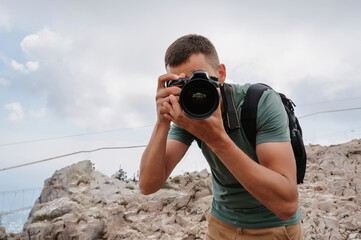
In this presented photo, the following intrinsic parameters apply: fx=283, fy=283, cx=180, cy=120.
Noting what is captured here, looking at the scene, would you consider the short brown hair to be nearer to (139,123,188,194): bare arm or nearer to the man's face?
the man's face

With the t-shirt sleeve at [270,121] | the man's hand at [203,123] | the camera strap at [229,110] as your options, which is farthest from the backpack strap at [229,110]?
the man's hand at [203,123]

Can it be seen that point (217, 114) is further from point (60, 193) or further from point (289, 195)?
point (60, 193)

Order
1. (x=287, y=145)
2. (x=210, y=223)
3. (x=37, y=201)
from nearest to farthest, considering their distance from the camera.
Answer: (x=287, y=145) < (x=210, y=223) < (x=37, y=201)

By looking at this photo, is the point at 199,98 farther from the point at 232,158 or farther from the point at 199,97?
the point at 232,158

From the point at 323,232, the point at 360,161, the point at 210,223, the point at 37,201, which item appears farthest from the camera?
the point at 360,161

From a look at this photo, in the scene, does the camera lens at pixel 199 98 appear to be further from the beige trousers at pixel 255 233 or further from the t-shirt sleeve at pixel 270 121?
the beige trousers at pixel 255 233

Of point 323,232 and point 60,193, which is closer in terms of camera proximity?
point 323,232

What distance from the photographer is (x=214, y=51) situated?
7.49 ft

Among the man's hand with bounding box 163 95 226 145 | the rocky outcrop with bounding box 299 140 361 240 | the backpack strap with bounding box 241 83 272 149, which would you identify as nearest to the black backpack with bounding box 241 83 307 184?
the backpack strap with bounding box 241 83 272 149

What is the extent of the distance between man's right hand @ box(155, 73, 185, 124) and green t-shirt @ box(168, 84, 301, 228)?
1.31 ft

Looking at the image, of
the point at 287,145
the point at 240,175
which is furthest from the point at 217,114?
the point at 287,145

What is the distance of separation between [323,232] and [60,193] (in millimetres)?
6173

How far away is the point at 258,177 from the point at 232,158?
174 millimetres

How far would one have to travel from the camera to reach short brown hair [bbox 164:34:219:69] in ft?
6.86
